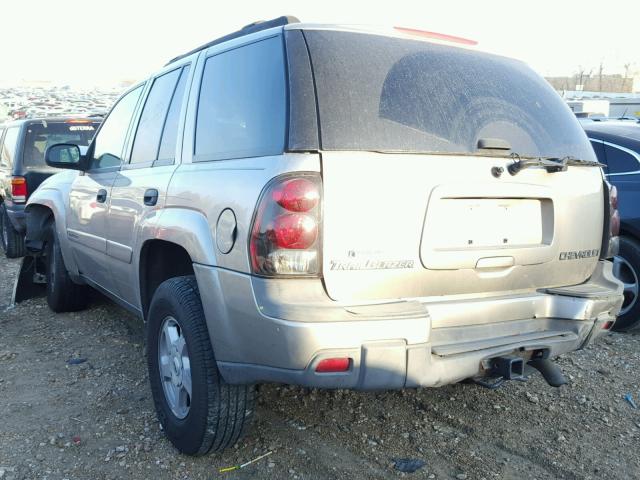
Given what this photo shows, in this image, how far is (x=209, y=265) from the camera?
275 cm

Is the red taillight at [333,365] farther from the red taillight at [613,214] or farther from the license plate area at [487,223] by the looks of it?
the red taillight at [613,214]

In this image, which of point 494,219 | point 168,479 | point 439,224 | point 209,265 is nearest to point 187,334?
point 209,265

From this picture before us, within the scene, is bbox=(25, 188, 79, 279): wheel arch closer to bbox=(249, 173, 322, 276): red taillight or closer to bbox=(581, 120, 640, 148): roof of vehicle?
bbox=(249, 173, 322, 276): red taillight

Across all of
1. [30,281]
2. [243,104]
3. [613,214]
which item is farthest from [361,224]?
[30,281]

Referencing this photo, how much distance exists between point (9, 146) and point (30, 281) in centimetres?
328

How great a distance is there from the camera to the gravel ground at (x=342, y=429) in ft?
10.1

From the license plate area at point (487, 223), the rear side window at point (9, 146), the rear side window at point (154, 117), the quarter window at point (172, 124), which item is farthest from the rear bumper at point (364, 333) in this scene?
the rear side window at point (9, 146)

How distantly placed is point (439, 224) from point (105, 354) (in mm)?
3007

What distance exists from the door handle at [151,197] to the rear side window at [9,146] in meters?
5.69

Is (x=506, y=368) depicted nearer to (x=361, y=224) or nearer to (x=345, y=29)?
(x=361, y=224)

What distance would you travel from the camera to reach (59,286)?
5.54 m

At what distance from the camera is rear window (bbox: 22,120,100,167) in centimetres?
820

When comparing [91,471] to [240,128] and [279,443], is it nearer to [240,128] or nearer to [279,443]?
[279,443]

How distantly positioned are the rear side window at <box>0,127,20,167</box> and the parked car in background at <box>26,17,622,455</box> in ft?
19.0
